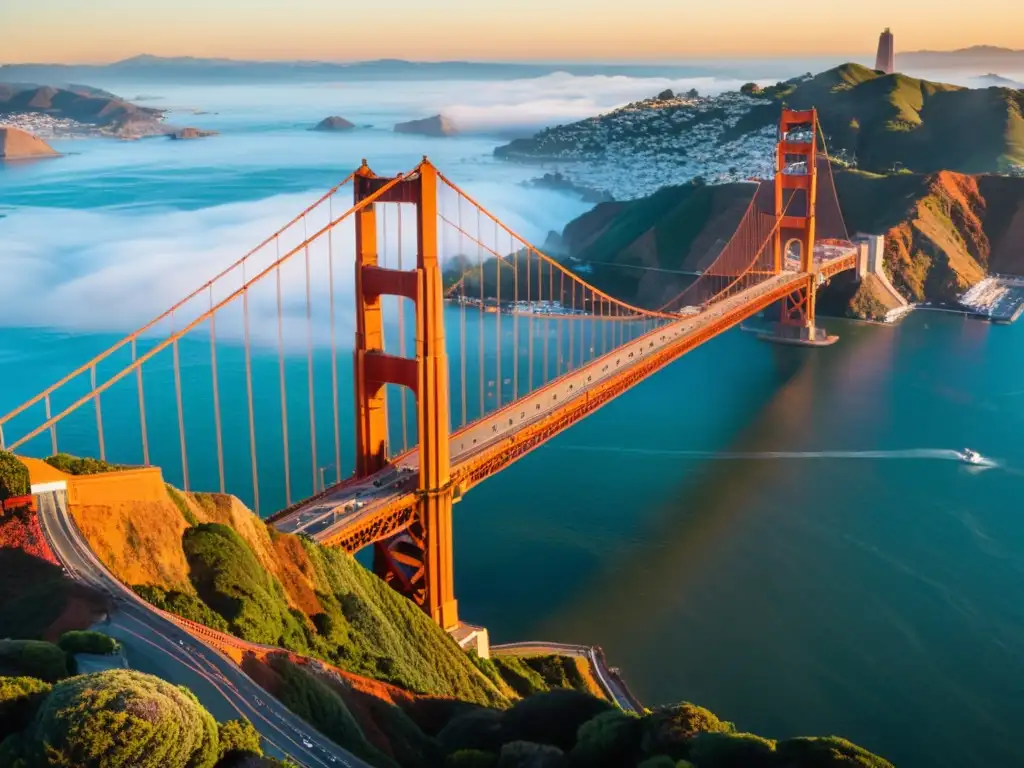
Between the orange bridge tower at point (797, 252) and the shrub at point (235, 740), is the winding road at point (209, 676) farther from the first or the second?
the orange bridge tower at point (797, 252)

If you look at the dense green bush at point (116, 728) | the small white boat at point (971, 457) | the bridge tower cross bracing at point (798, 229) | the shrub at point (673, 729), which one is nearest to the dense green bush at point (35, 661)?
the dense green bush at point (116, 728)

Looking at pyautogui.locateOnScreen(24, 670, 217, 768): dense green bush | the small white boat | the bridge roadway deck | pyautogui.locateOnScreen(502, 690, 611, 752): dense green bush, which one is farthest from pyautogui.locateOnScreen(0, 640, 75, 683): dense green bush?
the small white boat

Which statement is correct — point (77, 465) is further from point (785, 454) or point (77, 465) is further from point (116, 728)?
point (785, 454)

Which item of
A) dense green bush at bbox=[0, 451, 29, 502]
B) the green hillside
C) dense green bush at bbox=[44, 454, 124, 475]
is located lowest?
dense green bush at bbox=[44, 454, 124, 475]

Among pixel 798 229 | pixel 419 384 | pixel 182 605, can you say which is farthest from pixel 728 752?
pixel 798 229

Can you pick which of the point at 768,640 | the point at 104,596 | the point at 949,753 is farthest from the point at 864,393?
the point at 104,596

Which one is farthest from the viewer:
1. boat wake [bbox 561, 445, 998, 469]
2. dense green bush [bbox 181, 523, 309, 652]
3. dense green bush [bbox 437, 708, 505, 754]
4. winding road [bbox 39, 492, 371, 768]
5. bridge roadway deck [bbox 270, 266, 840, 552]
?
boat wake [bbox 561, 445, 998, 469]

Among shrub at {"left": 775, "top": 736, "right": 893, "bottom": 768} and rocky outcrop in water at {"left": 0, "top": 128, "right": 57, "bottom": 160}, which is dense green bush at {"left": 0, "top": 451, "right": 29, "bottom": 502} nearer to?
shrub at {"left": 775, "top": 736, "right": 893, "bottom": 768}
